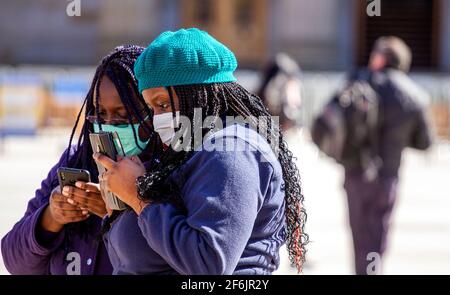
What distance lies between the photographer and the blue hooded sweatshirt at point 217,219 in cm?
242

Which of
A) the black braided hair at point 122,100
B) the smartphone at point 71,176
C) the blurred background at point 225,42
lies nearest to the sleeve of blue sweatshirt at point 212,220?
the black braided hair at point 122,100

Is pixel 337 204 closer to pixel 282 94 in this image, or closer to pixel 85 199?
pixel 282 94

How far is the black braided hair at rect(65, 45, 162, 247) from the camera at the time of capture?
2943 mm

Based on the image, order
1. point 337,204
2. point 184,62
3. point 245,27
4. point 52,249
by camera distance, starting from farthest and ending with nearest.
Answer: point 245,27 < point 337,204 < point 52,249 < point 184,62

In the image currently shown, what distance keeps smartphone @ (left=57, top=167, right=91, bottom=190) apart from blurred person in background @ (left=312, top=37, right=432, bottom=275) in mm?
4099

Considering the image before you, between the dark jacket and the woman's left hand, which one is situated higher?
the woman's left hand

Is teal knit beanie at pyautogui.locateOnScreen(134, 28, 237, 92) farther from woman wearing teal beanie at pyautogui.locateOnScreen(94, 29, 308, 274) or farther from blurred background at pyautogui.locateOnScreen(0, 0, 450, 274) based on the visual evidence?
blurred background at pyautogui.locateOnScreen(0, 0, 450, 274)

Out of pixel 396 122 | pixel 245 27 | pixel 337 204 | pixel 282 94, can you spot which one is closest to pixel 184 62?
pixel 396 122

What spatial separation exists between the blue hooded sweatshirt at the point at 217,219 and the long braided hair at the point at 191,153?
0.03 m

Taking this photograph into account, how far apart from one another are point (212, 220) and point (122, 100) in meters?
0.69

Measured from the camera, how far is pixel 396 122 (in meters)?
7.00

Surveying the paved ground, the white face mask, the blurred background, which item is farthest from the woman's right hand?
the blurred background

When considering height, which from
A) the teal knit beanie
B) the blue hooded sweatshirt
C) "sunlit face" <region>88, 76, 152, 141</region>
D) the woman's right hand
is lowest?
the woman's right hand

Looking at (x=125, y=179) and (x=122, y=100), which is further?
(x=122, y=100)
